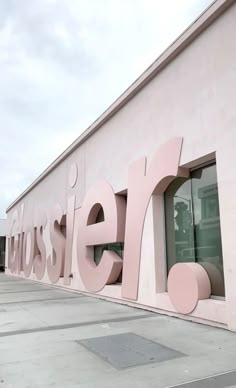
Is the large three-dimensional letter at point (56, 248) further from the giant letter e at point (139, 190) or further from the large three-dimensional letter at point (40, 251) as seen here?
the giant letter e at point (139, 190)

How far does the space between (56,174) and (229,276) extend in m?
13.9

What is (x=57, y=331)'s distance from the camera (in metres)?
7.75

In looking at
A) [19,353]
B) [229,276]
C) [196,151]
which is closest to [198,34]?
[196,151]

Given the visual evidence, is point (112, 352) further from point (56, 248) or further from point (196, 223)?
point (56, 248)

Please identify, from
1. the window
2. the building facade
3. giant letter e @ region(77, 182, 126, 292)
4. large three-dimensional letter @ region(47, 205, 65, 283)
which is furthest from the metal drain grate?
large three-dimensional letter @ region(47, 205, 65, 283)

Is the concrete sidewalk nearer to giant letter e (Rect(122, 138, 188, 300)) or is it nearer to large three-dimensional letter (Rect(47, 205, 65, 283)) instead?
giant letter e (Rect(122, 138, 188, 300))

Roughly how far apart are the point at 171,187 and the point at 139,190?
1.14 m

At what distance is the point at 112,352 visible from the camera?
595cm

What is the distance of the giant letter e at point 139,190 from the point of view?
9.46 meters

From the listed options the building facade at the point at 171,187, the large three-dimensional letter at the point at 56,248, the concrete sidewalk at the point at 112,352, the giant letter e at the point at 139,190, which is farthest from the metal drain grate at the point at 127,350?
the large three-dimensional letter at the point at 56,248

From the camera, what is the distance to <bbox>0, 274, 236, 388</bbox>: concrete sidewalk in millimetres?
4715

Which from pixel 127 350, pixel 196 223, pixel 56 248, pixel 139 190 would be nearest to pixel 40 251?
pixel 56 248

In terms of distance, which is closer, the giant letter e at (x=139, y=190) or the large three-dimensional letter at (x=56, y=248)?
the giant letter e at (x=139, y=190)

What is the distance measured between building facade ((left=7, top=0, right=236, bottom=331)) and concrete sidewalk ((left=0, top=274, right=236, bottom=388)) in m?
1.00
